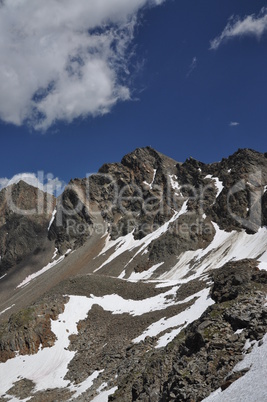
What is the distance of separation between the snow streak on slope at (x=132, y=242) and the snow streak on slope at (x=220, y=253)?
21.1 metres

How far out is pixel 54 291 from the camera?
Result: 6091cm

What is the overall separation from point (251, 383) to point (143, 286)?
47718 mm

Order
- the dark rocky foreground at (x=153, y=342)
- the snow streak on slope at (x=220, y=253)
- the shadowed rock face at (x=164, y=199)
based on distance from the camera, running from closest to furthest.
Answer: the dark rocky foreground at (x=153, y=342) → the snow streak on slope at (x=220, y=253) → the shadowed rock face at (x=164, y=199)

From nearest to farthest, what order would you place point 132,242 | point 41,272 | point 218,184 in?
1. point 218,184
2. point 132,242
3. point 41,272

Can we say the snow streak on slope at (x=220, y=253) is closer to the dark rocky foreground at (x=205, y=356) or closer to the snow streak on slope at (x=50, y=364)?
the snow streak on slope at (x=50, y=364)

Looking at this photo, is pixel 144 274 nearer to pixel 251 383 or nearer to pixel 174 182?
pixel 174 182

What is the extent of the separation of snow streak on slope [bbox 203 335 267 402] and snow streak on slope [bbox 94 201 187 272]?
109m

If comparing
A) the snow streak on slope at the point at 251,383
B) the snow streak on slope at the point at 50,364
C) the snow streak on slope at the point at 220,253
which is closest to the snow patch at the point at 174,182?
the snow streak on slope at the point at 220,253

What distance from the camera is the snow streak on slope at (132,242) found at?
427ft

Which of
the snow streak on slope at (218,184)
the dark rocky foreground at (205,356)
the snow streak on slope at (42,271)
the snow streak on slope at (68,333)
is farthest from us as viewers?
the snow streak on slope at (42,271)

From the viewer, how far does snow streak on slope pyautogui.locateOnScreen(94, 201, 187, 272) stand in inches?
5123

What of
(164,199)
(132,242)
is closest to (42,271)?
(132,242)

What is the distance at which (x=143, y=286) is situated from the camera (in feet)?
196

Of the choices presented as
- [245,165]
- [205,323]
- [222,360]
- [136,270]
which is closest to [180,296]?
[205,323]
